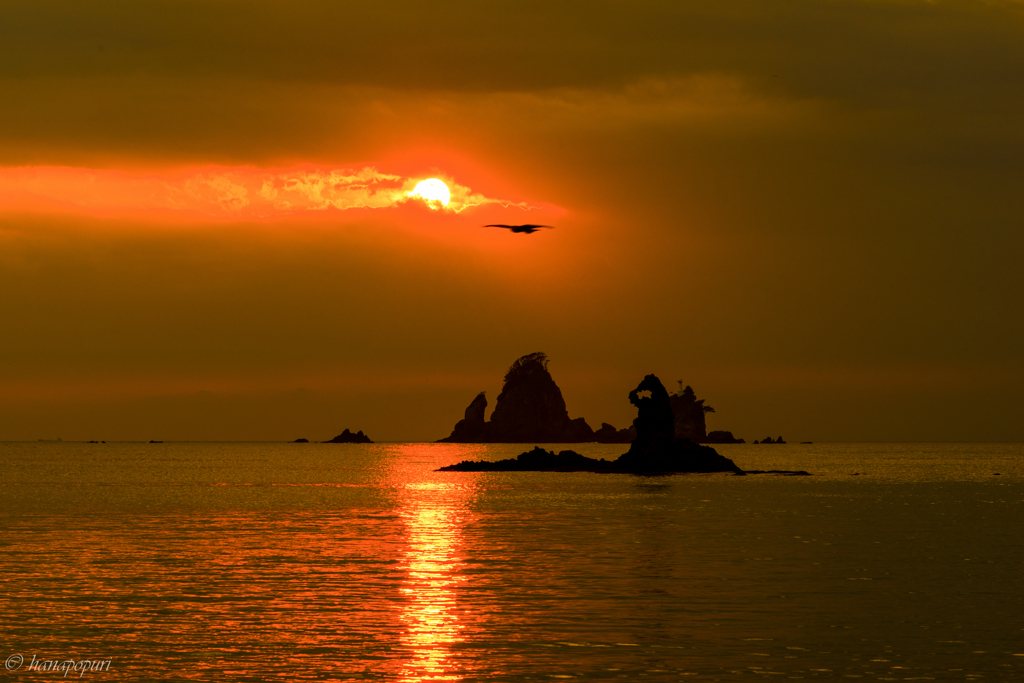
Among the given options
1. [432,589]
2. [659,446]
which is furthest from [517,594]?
[659,446]

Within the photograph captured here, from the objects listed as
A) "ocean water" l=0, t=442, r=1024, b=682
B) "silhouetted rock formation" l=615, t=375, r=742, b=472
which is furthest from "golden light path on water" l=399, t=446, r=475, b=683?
"silhouetted rock formation" l=615, t=375, r=742, b=472

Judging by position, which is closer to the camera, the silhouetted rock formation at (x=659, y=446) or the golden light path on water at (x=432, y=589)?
the golden light path on water at (x=432, y=589)

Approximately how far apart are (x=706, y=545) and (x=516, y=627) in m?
30.1

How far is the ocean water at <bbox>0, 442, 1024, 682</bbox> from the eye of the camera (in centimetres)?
3047

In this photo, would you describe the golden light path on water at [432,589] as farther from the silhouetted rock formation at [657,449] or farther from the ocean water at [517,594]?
the silhouetted rock formation at [657,449]

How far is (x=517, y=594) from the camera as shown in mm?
43344

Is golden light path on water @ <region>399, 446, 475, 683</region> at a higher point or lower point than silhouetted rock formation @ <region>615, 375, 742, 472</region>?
lower

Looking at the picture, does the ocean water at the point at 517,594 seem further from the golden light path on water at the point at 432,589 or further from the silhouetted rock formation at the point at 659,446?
the silhouetted rock formation at the point at 659,446

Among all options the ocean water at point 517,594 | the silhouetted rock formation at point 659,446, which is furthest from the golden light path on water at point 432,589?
the silhouetted rock formation at point 659,446

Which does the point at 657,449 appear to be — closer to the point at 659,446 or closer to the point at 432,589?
the point at 659,446

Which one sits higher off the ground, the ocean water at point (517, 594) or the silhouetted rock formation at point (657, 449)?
the silhouetted rock formation at point (657, 449)

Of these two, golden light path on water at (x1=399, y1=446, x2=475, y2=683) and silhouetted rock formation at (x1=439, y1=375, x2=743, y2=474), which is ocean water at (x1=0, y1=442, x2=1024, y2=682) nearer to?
golden light path on water at (x1=399, y1=446, x2=475, y2=683)

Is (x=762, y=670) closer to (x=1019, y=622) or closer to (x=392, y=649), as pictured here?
(x=392, y=649)

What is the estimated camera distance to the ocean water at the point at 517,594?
1200 inches
